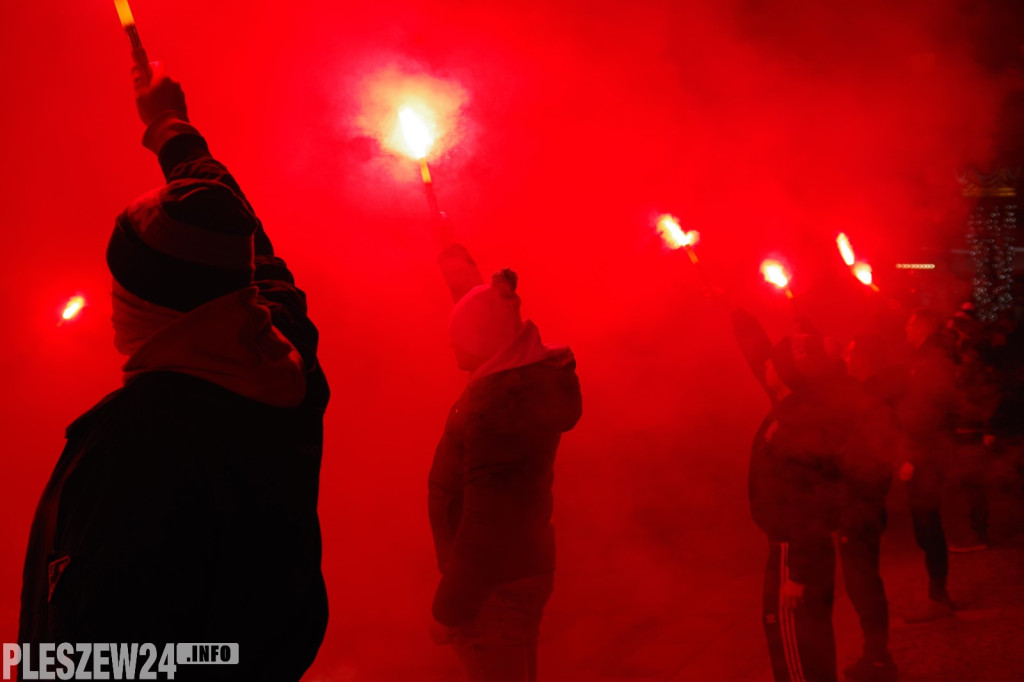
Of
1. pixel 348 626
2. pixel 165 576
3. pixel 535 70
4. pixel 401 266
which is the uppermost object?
pixel 535 70

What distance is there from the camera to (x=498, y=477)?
75.4 inches

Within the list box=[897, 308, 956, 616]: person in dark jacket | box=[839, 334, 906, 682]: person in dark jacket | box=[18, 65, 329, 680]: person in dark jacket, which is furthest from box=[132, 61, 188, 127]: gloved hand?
box=[897, 308, 956, 616]: person in dark jacket

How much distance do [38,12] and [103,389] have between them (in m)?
1.74

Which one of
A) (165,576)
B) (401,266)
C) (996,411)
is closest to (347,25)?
(401,266)

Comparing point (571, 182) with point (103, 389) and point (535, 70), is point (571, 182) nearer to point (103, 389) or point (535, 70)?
point (535, 70)

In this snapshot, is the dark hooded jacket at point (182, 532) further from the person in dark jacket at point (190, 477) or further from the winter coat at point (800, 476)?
the winter coat at point (800, 476)

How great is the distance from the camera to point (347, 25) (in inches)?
151

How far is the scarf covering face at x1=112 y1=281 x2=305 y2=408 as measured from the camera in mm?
1044

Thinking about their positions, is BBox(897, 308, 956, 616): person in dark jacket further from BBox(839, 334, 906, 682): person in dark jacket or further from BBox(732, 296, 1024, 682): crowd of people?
BBox(839, 334, 906, 682): person in dark jacket

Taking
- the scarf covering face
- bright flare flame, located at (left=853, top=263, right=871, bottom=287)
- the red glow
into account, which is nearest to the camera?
the scarf covering face

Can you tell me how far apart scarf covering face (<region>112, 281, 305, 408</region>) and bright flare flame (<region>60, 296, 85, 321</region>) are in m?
3.18

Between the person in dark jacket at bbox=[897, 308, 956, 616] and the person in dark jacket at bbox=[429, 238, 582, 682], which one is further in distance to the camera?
the person in dark jacket at bbox=[897, 308, 956, 616]

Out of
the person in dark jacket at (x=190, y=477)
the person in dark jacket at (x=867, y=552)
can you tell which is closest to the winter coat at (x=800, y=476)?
the person in dark jacket at (x=867, y=552)

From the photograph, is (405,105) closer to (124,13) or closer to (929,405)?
(124,13)
